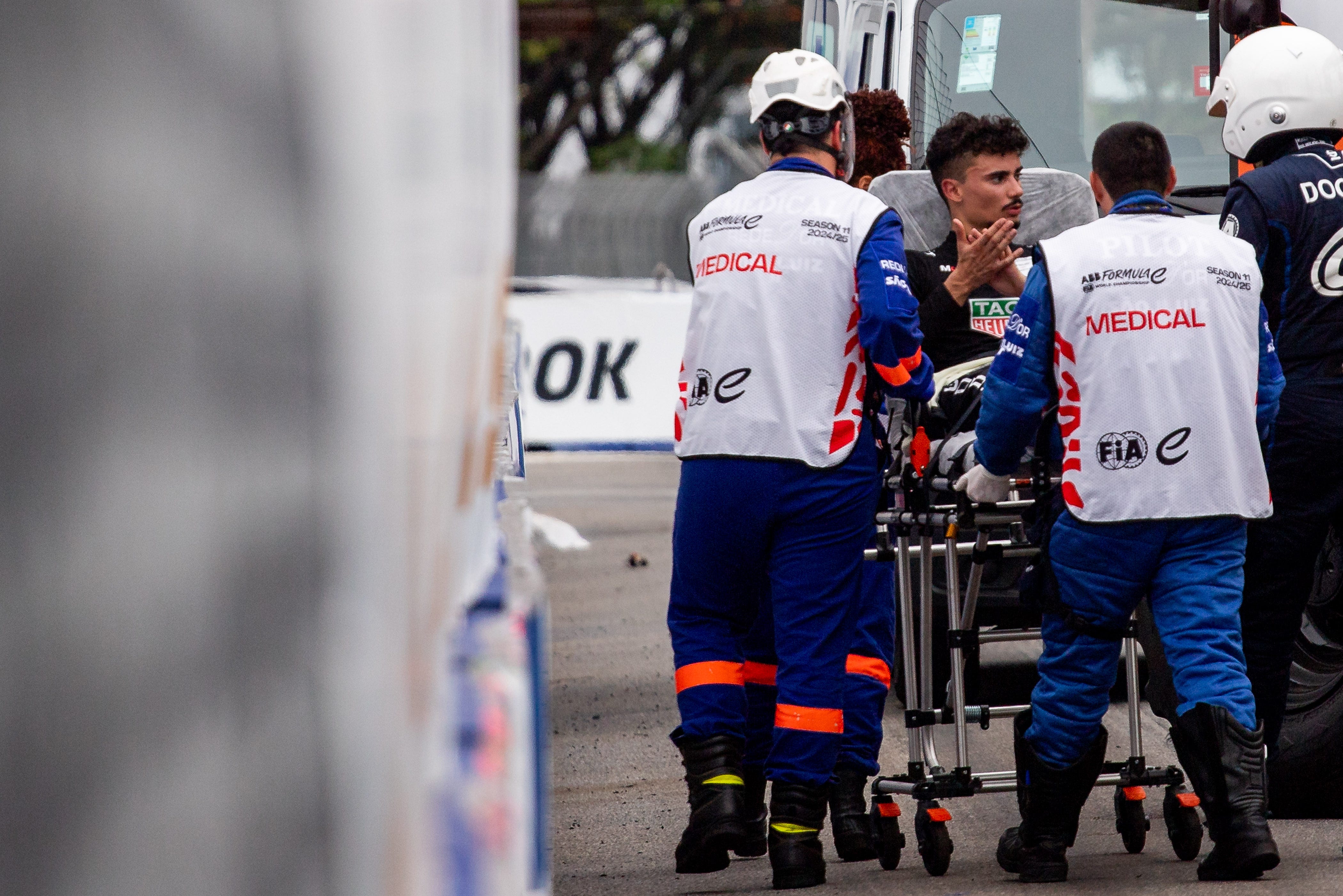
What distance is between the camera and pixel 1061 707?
12.8ft

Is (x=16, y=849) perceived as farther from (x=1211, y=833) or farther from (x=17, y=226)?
(x=1211, y=833)

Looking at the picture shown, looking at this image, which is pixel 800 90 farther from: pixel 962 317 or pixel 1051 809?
pixel 1051 809

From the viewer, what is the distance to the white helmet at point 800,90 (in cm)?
416

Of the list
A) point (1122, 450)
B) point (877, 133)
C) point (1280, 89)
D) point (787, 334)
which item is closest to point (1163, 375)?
point (1122, 450)

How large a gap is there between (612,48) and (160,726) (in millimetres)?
36581

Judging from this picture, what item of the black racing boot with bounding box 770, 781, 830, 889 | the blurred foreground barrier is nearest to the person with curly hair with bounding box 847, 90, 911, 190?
the black racing boot with bounding box 770, 781, 830, 889

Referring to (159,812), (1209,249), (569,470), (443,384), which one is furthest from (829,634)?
(569,470)

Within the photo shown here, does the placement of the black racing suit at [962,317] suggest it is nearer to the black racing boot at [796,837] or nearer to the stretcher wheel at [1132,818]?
the stretcher wheel at [1132,818]

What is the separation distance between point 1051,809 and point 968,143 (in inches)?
75.1

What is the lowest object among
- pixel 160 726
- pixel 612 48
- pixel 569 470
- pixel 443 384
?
pixel 569 470

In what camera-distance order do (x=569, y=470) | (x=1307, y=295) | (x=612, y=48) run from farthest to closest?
(x=612, y=48), (x=569, y=470), (x=1307, y=295)

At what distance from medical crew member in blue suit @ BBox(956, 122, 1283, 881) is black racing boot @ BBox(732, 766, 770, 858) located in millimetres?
736

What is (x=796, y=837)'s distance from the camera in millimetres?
3887

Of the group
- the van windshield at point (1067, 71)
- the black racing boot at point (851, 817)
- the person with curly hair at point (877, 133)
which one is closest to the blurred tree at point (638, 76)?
the van windshield at point (1067, 71)
